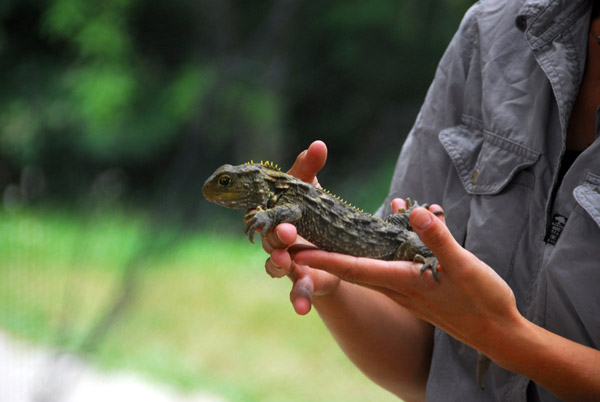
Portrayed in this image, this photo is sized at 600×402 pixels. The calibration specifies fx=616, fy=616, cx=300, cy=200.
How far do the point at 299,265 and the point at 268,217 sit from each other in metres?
0.11

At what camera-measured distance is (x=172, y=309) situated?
2.68 metres

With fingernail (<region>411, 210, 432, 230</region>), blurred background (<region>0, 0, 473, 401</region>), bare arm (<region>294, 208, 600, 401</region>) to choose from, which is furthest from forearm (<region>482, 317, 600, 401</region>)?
blurred background (<region>0, 0, 473, 401</region>)

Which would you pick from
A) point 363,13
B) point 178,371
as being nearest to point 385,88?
point 363,13

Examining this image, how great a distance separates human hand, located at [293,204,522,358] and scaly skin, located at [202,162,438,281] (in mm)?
134

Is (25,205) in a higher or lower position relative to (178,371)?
higher

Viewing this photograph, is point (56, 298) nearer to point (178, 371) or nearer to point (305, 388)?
point (178, 371)

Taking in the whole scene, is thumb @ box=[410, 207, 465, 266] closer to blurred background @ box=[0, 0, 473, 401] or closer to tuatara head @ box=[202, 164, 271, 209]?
tuatara head @ box=[202, 164, 271, 209]

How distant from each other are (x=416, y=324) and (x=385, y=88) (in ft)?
4.69

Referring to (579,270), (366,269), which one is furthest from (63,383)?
(579,270)

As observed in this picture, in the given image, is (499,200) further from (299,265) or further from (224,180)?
(224,180)

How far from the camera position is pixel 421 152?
1.46 meters

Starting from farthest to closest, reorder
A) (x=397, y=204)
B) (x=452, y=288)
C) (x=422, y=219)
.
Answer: (x=397, y=204), (x=452, y=288), (x=422, y=219)

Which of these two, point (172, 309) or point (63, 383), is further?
point (172, 309)

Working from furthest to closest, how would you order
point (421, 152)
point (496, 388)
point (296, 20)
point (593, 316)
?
point (296, 20) → point (421, 152) → point (496, 388) → point (593, 316)
